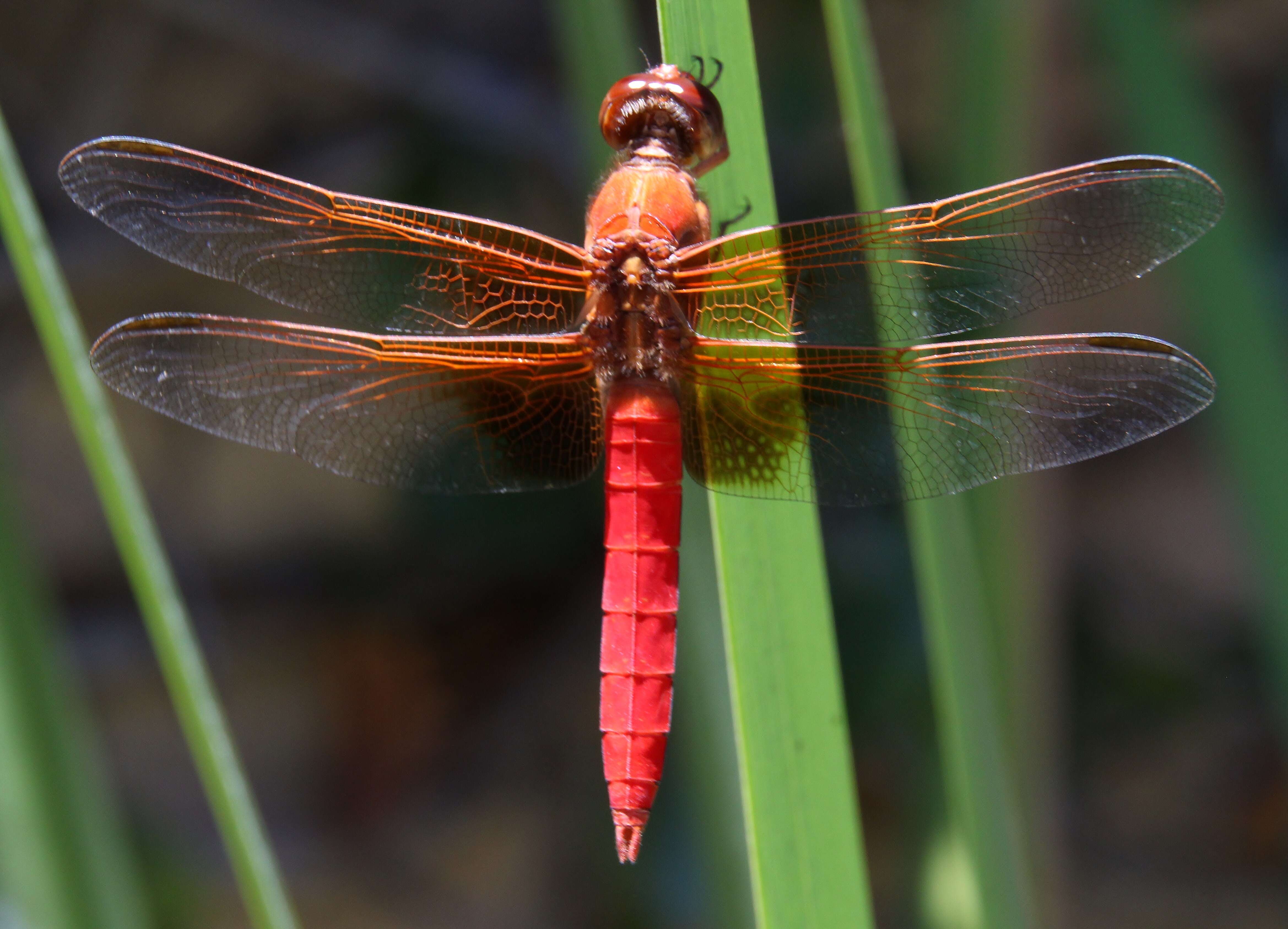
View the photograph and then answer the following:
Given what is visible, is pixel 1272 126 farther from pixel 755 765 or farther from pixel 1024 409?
pixel 755 765

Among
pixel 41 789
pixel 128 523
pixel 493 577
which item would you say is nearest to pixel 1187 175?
pixel 128 523

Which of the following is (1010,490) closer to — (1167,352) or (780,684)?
(1167,352)

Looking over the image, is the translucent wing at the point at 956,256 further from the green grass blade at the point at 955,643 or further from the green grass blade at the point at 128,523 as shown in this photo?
the green grass blade at the point at 128,523

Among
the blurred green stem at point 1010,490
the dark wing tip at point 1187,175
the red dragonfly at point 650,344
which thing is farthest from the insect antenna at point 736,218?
the blurred green stem at point 1010,490

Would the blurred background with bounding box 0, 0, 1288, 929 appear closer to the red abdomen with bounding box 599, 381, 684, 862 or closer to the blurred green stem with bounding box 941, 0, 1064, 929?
the blurred green stem with bounding box 941, 0, 1064, 929

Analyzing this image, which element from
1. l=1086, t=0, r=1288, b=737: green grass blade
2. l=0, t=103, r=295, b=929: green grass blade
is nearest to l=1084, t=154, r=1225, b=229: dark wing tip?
l=1086, t=0, r=1288, b=737: green grass blade

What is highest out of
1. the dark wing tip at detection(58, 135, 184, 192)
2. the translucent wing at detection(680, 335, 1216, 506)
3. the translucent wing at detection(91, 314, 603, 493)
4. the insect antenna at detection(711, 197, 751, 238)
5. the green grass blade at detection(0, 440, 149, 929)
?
the dark wing tip at detection(58, 135, 184, 192)
